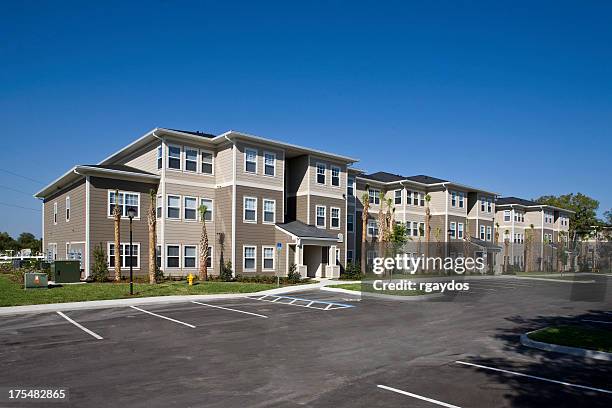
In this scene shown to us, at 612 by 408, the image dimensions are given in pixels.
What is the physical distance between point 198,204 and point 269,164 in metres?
5.66

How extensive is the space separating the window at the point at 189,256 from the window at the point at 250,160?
21.4 feet

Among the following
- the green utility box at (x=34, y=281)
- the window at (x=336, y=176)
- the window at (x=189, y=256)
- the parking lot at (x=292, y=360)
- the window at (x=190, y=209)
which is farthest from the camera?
the window at (x=336, y=176)

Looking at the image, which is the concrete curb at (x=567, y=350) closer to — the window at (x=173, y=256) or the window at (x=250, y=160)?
the window at (x=250, y=160)

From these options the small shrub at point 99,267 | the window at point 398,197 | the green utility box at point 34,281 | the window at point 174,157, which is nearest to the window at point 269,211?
the window at point 174,157

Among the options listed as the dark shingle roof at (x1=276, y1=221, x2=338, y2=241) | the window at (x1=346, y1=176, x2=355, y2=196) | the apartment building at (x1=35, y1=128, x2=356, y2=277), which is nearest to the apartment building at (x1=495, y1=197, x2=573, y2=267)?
the window at (x1=346, y1=176, x2=355, y2=196)

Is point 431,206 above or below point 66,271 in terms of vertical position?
above

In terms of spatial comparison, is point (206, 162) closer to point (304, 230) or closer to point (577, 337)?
point (304, 230)

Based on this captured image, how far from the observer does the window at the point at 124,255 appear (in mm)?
28203

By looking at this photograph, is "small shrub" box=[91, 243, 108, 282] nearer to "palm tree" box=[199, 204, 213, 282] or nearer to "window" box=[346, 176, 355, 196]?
"palm tree" box=[199, 204, 213, 282]

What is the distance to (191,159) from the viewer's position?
3069 centimetres

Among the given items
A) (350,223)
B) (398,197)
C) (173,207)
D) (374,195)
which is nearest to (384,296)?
(173,207)

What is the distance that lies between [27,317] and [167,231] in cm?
1373

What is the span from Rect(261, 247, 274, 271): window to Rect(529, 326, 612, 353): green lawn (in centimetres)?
2069

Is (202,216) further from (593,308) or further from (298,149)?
(593,308)
